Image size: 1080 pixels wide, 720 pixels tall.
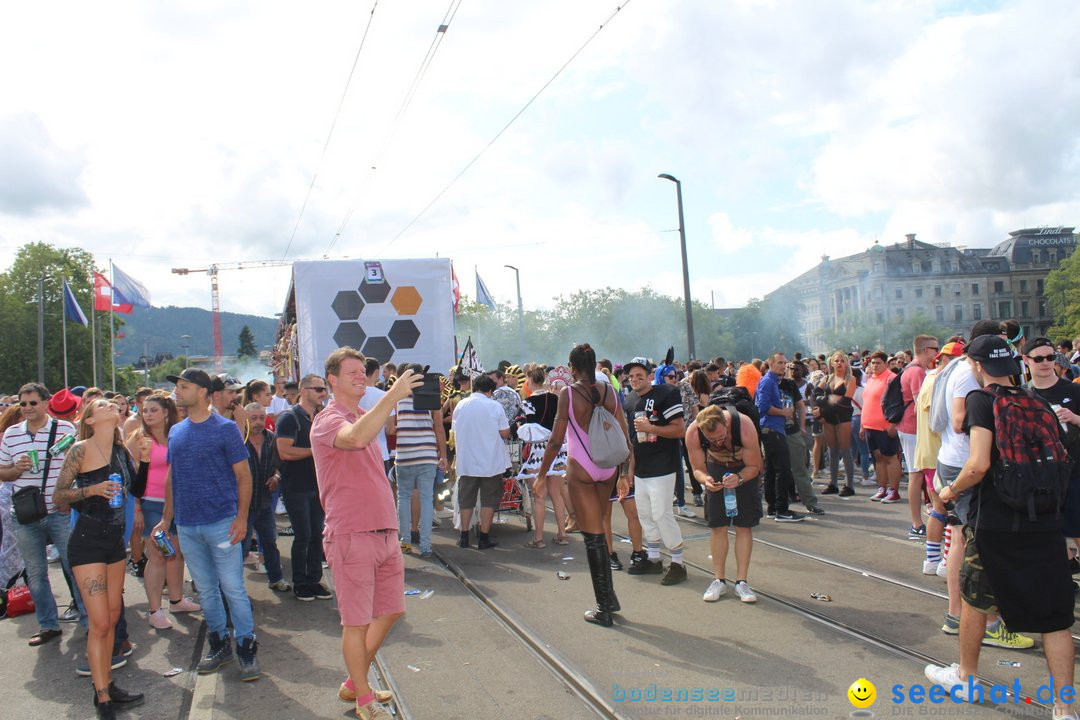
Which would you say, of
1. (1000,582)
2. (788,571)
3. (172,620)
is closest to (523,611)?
(788,571)

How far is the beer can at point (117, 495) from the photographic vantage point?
517 centimetres

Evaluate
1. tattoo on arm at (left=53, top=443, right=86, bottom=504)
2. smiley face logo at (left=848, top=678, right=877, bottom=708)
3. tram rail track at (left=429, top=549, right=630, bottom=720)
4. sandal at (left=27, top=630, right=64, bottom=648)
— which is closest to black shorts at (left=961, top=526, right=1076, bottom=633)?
smiley face logo at (left=848, top=678, right=877, bottom=708)

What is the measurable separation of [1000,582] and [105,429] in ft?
17.6

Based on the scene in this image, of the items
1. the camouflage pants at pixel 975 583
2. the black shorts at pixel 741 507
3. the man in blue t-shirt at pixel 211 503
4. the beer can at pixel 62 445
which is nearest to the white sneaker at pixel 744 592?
the black shorts at pixel 741 507

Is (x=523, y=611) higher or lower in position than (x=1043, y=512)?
lower

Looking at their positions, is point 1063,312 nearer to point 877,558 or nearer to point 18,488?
point 877,558

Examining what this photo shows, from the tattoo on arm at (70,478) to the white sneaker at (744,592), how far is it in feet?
15.6

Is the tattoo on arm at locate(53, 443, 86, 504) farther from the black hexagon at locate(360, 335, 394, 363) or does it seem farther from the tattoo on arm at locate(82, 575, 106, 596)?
the black hexagon at locate(360, 335, 394, 363)

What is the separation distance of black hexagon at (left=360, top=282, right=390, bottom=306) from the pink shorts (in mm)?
8188

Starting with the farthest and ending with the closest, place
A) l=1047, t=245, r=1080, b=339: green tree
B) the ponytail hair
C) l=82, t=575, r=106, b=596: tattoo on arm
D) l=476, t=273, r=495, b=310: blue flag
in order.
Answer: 1. l=1047, t=245, r=1080, b=339: green tree
2. l=476, t=273, r=495, b=310: blue flag
3. the ponytail hair
4. l=82, t=575, r=106, b=596: tattoo on arm

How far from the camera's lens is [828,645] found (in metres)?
5.37

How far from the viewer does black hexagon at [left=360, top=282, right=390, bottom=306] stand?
40.8ft

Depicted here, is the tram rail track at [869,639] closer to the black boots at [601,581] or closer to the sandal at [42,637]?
the black boots at [601,581]

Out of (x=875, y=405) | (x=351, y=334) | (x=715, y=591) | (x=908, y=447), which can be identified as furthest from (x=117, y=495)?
(x=875, y=405)
